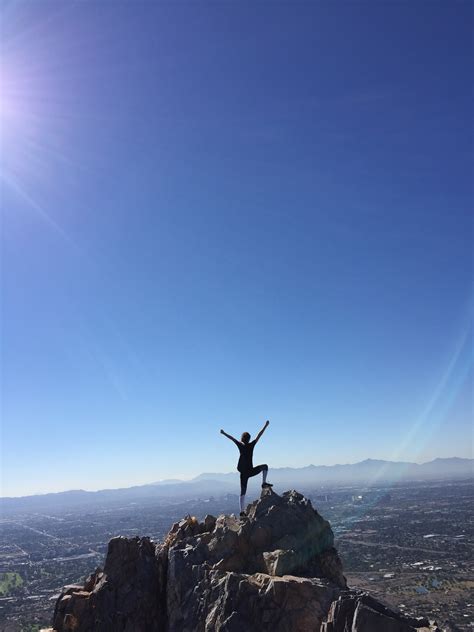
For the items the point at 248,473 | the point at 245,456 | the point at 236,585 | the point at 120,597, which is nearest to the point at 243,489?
the point at 248,473

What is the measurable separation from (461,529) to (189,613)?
17272cm

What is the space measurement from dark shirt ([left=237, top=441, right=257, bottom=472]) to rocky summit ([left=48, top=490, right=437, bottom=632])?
107cm

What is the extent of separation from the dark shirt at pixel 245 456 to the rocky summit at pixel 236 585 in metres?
1.07

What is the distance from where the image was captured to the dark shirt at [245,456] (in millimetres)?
16219

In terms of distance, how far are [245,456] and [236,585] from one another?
4.67 m

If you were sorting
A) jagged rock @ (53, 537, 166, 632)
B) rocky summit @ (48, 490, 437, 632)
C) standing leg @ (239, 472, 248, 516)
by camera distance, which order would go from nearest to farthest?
1. rocky summit @ (48, 490, 437, 632)
2. jagged rock @ (53, 537, 166, 632)
3. standing leg @ (239, 472, 248, 516)

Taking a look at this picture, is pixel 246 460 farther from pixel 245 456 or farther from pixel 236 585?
pixel 236 585

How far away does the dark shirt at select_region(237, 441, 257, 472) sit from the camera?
16219 millimetres

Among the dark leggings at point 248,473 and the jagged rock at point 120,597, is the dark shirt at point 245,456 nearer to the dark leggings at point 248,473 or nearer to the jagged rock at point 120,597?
the dark leggings at point 248,473

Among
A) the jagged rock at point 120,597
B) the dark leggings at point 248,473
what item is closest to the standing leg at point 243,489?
the dark leggings at point 248,473

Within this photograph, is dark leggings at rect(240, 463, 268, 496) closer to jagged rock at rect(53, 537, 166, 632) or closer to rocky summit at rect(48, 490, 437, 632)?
rocky summit at rect(48, 490, 437, 632)

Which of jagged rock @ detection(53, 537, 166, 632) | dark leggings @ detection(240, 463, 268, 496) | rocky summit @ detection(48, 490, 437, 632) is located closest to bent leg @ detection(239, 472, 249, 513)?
dark leggings @ detection(240, 463, 268, 496)

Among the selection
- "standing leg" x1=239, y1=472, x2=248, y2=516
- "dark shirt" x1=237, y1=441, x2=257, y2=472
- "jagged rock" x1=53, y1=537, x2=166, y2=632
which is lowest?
"jagged rock" x1=53, y1=537, x2=166, y2=632

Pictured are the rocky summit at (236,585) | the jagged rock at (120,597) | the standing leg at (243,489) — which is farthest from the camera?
the standing leg at (243,489)
